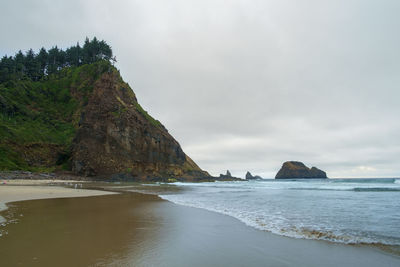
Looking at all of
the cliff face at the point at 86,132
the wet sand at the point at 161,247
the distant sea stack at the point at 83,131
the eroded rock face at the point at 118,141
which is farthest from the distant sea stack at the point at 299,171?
the wet sand at the point at 161,247

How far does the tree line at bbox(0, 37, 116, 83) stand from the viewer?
8631 cm

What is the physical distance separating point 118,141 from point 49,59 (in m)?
68.5

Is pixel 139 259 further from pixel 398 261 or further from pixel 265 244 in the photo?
pixel 398 261

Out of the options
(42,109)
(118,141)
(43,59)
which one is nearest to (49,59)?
(43,59)

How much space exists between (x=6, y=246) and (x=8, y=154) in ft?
192

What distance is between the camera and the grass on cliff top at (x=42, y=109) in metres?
53.6

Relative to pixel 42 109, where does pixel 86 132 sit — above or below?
below

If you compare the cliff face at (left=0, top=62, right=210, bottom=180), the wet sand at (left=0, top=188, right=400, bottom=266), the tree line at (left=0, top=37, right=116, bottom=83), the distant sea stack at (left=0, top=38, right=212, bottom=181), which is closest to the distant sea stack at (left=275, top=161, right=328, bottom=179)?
the distant sea stack at (left=0, top=38, right=212, bottom=181)

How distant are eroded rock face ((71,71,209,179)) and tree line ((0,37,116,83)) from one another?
84.3ft

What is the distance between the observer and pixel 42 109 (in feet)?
238

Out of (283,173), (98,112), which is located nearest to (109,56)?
(98,112)

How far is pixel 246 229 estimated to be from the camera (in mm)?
8320

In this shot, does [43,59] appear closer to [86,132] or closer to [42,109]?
[42,109]

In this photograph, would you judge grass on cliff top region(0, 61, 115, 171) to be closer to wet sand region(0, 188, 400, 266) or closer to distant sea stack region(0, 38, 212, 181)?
distant sea stack region(0, 38, 212, 181)
